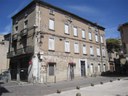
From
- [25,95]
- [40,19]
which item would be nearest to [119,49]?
[40,19]

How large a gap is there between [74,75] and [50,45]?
6.27m

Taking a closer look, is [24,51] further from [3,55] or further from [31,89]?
[3,55]

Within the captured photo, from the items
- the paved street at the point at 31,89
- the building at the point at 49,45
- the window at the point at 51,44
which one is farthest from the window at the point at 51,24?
the paved street at the point at 31,89

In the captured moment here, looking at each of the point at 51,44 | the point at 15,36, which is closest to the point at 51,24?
the point at 51,44

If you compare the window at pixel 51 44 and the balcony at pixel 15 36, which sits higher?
the balcony at pixel 15 36

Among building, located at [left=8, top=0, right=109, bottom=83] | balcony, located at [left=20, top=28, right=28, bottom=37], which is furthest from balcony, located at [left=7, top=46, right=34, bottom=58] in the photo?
balcony, located at [left=20, top=28, right=28, bottom=37]

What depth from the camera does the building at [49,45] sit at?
61.6 feet

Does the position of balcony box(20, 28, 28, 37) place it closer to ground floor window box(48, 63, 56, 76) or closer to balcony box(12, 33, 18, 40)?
balcony box(12, 33, 18, 40)

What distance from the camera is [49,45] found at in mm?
19766

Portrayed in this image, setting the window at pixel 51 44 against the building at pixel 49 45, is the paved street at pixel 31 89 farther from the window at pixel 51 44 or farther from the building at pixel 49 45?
the window at pixel 51 44

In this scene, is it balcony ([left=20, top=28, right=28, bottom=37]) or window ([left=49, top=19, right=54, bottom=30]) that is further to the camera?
balcony ([left=20, top=28, right=28, bottom=37])

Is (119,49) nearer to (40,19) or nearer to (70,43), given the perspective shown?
(70,43)

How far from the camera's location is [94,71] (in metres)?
26.5

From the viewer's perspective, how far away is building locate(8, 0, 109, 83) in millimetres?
18766
